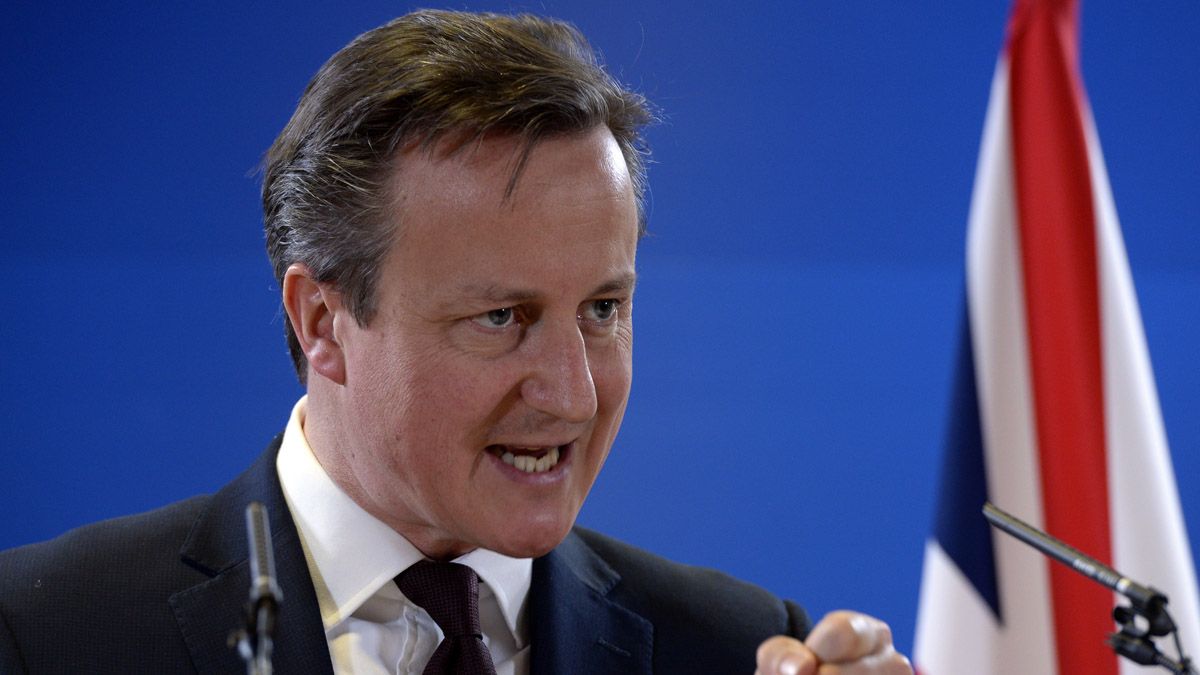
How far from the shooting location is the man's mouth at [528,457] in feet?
4.86

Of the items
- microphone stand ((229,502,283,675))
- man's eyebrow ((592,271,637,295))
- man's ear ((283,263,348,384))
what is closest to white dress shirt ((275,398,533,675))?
man's ear ((283,263,348,384))

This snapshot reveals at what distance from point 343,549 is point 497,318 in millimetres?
344

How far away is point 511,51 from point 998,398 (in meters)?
1.34

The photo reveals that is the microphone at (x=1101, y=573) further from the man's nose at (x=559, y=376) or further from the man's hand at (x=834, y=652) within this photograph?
the man's nose at (x=559, y=376)

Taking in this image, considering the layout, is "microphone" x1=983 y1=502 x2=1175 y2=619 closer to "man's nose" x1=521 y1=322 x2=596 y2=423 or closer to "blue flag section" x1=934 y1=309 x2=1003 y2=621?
"man's nose" x1=521 y1=322 x2=596 y2=423

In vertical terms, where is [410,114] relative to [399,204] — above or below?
above

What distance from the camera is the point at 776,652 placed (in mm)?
1289

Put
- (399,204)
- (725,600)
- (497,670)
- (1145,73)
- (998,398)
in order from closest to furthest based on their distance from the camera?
(399,204) → (497,670) → (725,600) → (998,398) → (1145,73)

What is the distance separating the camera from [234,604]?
150 cm

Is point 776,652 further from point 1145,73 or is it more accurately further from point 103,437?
point 1145,73

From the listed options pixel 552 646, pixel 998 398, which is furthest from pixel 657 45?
pixel 552 646

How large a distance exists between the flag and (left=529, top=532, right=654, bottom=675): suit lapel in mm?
955

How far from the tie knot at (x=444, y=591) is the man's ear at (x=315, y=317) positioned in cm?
24

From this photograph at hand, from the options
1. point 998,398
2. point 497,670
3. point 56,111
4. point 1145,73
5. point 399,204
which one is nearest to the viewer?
point 399,204
